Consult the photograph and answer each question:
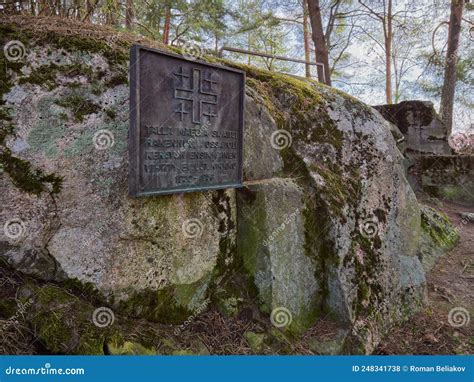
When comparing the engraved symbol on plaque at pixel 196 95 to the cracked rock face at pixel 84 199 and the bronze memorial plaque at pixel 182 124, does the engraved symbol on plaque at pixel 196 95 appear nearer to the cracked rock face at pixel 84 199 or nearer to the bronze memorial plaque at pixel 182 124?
the bronze memorial plaque at pixel 182 124

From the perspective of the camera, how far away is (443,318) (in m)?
3.97

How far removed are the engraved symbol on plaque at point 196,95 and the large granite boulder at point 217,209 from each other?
45 cm

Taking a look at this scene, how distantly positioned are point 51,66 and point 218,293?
229cm

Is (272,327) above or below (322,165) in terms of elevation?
below

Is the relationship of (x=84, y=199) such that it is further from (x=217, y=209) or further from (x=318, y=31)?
(x=318, y=31)

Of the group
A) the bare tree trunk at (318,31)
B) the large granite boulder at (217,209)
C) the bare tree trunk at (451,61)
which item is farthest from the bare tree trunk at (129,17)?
the bare tree trunk at (451,61)

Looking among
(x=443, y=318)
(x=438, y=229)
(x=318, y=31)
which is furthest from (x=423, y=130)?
(x=443, y=318)

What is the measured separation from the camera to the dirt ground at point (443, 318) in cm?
345

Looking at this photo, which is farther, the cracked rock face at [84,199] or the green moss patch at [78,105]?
the green moss patch at [78,105]

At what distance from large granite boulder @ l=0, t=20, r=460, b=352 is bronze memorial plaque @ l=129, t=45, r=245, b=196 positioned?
17cm

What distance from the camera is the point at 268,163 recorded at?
3525 millimetres

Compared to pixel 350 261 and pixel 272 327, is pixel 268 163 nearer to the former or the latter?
pixel 350 261

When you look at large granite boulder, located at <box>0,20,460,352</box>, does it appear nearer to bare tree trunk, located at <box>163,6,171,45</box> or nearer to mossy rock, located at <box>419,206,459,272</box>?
mossy rock, located at <box>419,206,459,272</box>

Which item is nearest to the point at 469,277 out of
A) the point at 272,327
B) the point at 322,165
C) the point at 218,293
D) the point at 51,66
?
the point at 322,165
